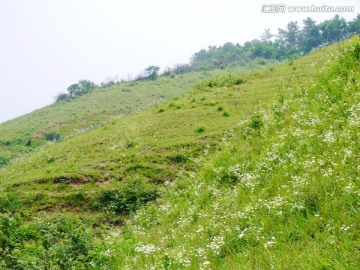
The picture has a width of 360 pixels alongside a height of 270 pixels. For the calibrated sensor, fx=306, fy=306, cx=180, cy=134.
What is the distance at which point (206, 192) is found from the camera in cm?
970

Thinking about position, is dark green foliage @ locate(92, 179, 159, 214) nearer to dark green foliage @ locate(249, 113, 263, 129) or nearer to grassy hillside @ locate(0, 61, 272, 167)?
dark green foliage @ locate(249, 113, 263, 129)

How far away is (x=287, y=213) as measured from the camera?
5391 mm

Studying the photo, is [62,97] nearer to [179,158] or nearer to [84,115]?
[84,115]

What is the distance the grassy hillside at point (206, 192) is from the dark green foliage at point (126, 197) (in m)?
0.05

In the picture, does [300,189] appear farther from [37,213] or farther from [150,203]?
[37,213]

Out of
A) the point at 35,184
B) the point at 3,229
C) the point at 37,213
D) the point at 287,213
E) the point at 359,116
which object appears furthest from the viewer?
the point at 35,184

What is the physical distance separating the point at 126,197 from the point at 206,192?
17.3 feet

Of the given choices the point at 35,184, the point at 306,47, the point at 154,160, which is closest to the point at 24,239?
the point at 35,184

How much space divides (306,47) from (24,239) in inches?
4812

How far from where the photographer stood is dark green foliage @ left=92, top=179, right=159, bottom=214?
1326 cm

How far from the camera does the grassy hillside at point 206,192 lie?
4.95 meters

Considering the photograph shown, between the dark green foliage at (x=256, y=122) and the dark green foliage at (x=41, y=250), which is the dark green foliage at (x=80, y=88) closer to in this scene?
the dark green foliage at (x=256, y=122)

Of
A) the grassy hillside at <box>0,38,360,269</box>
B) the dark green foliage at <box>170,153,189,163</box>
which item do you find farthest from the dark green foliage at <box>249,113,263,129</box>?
the dark green foliage at <box>170,153,189,163</box>

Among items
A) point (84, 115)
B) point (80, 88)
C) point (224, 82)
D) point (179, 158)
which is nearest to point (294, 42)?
point (80, 88)
